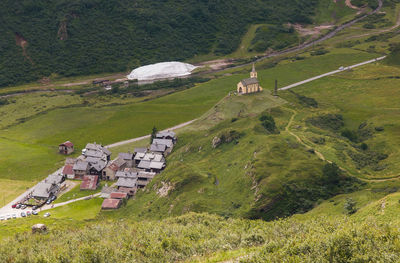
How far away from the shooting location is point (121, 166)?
A: 137125mm

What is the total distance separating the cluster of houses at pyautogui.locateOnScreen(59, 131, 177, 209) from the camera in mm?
124438

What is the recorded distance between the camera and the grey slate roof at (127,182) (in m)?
122

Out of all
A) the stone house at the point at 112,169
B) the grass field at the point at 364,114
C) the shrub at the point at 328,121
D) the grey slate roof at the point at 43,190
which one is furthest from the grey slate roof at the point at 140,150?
the shrub at the point at 328,121

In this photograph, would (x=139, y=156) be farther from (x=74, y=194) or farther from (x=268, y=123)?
(x=268, y=123)

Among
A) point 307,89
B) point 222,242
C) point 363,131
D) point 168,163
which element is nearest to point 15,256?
point 222,242

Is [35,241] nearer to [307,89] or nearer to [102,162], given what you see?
[102,162]

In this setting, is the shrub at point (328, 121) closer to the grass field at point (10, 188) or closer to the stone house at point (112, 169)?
the stone house at point (112, 169)

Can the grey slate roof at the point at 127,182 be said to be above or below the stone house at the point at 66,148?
below

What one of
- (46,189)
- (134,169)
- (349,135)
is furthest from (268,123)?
(46,189)

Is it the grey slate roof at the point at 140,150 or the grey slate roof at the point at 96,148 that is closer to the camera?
the grey slate roof at the point at 140,150

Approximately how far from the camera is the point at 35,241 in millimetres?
72625

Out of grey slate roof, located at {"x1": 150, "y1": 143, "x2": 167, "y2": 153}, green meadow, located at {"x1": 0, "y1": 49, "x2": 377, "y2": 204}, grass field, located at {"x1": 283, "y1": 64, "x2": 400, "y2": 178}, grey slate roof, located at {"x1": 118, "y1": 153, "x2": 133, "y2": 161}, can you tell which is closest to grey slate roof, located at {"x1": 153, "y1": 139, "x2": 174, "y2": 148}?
grey slate roof, located at {"x1": 150, "y1": 143, "x2": 167, "y2": 153}

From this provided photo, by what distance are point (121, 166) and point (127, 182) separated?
48.2 feet

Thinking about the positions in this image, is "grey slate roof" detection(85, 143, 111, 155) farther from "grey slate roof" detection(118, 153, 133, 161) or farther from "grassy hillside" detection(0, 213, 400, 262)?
"grassy hillside" detection(0, 213, 400, 262)
